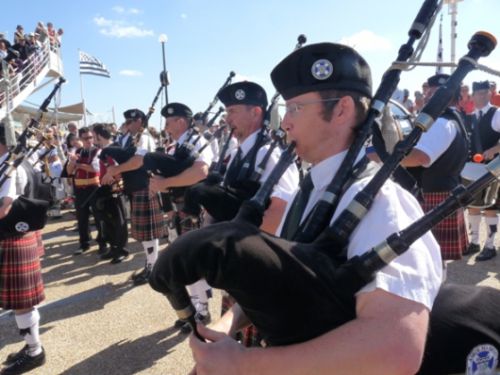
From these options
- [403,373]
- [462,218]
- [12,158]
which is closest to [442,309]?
[403,373]

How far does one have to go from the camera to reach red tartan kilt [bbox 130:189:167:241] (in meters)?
5.42

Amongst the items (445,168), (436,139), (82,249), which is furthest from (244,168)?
(82,249)

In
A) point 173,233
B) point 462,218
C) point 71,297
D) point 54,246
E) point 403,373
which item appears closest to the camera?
point 403,373

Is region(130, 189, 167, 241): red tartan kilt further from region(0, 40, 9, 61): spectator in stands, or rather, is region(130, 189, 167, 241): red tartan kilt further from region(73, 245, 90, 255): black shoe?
region(0, 40, 9, 61): spectator in stands

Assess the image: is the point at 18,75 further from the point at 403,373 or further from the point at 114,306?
the point at 403,373

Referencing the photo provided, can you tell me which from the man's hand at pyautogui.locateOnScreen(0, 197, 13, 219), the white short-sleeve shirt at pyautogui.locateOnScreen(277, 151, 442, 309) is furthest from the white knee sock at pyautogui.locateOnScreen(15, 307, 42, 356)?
the white short-sleeve shirt at pyautogui.locateOnScreen(277, 151, 442, 309)

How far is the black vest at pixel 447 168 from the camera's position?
3326 millimetres

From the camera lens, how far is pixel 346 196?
1097 mm

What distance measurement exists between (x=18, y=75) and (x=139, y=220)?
49.9 ft

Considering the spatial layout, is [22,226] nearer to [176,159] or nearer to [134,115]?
[176,159]

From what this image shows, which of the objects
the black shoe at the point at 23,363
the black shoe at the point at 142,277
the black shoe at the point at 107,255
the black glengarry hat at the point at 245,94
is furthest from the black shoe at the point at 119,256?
the black glengarry hat at the point at 245,94

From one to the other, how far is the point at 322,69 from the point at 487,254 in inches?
202

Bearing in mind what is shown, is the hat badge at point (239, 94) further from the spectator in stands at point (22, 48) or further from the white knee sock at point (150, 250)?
the spectator in stands at point (22, 48)

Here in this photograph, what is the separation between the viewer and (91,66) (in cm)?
1845
